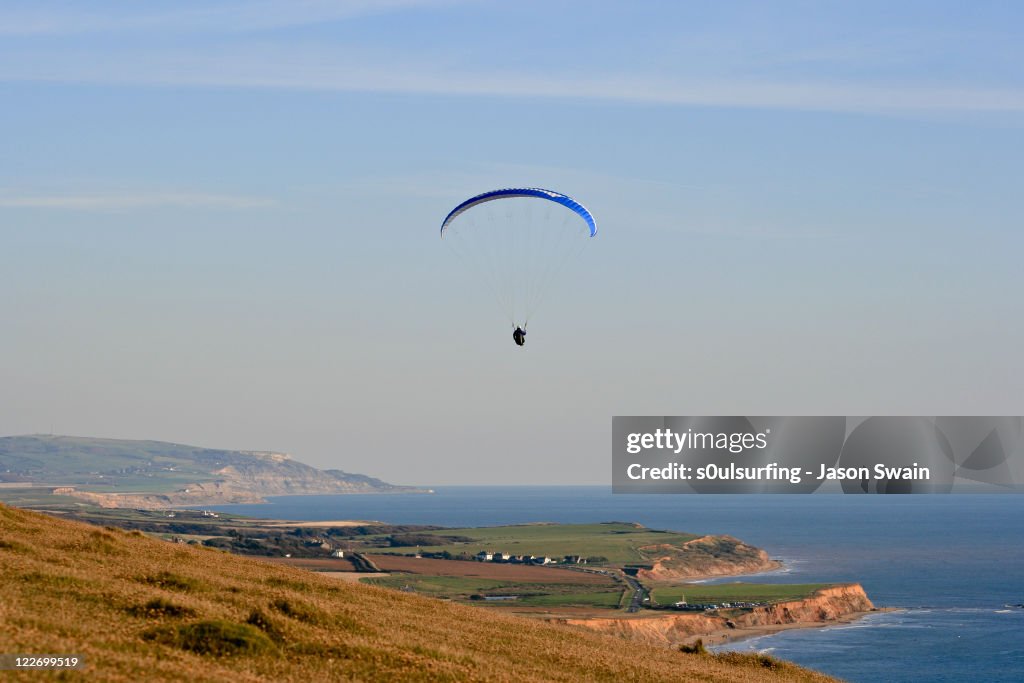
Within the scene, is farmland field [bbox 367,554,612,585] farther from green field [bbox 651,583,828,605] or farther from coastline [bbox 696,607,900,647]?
coastline [bbox 696,607,900,647]

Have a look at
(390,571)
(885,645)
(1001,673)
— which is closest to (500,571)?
(390,571)

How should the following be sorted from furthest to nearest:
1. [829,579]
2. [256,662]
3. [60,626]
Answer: [829,579] < [256,662] < [60,626]

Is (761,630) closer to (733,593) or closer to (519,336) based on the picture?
(733,593)

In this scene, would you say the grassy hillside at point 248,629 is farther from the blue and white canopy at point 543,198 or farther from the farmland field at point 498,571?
the farmland field at point 498,571

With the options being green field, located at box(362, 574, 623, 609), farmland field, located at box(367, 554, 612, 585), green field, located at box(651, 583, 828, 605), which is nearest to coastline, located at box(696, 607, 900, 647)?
green field, located at box(651, 583, 828, 605)

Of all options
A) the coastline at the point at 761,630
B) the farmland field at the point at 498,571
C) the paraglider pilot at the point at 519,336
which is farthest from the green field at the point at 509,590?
the paraglider pilot at the point at 519,336

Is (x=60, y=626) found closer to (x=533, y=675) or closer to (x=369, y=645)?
(x=369, y=645)
